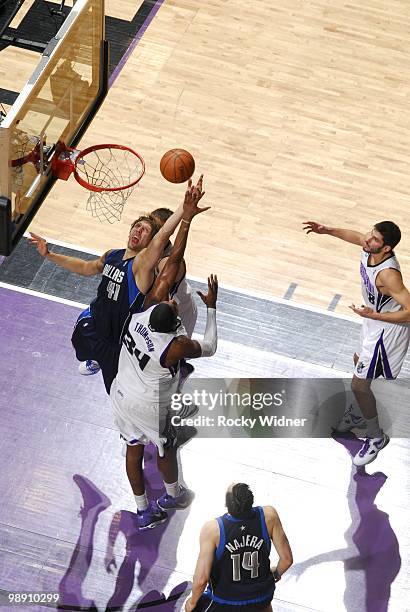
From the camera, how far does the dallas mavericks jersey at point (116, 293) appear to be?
7395mm

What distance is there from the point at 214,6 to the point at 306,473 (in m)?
6.08

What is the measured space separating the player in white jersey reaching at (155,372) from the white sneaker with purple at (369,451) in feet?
4.42

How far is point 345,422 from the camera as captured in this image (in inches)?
332

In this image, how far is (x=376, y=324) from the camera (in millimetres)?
7836

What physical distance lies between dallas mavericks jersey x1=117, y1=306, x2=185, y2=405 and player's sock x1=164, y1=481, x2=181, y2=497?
0.76 m

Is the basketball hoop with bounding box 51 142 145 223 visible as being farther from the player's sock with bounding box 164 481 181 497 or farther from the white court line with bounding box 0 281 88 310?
the player's sock with bounding box 164 481 181 497

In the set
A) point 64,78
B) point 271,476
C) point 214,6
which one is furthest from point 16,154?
point 214,6

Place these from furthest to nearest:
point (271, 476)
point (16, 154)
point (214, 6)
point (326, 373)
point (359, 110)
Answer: point (214, 6) < point (359, 110) < point (326, 373) < point (271, 476) < point (16, 154)

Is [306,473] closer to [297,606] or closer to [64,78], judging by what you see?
[297,606]

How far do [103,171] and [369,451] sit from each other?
3.12 m

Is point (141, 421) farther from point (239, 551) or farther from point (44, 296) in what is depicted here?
point (44, 296)

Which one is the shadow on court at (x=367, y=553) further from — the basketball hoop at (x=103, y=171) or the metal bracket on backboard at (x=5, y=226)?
the metal bracket on backboard at (x=5, y=226)

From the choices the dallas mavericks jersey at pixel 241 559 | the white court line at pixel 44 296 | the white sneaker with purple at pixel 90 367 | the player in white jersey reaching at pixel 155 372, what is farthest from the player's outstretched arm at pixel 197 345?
the white court line at pixel 44 296

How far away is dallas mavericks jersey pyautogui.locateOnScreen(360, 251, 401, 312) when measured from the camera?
24.9 feet
